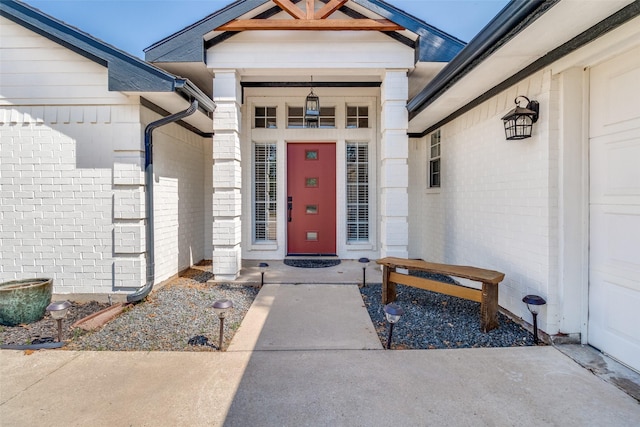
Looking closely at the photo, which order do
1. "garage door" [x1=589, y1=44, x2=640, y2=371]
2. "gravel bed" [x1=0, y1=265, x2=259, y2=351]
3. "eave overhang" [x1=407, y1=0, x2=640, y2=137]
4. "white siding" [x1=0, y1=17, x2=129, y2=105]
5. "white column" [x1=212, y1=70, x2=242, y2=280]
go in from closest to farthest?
"eave overhang" [x1=407, y1=0, x2=640, y2=137] < "garage door" [x1=589, y1=44, x2=640, y2=371] < "gravel bed" [x1=0, y1=265, x2=259, y2=351] < "white siding" [x1=0, y1=17, x2=129, y2=105] < "white column" [x1=212, y1=70, x2=242, y2=280]

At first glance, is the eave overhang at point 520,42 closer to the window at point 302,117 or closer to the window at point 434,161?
the window at point 434,161

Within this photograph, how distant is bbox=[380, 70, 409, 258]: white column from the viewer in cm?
453

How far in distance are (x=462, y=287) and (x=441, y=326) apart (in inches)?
18.3

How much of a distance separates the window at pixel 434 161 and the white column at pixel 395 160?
3.75 feet

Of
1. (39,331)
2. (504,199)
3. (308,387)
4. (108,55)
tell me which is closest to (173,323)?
(39,331)

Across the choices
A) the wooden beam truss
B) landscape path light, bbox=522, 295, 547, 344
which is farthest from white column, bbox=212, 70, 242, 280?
landscape path light, bbox=522, 295, 547, 344

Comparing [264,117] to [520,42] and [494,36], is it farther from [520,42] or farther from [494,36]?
[520,42]

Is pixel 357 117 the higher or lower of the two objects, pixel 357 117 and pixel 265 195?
the higher

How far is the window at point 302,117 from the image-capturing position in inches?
233

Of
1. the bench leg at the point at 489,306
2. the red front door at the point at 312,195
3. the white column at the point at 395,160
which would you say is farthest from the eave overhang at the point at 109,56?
the bench leg at the point at 489,306

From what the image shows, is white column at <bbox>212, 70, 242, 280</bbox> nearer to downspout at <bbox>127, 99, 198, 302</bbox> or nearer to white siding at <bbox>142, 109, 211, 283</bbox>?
downspout at <bbox>127, 99, 198, 302</bbox>

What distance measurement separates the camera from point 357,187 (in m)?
5.91

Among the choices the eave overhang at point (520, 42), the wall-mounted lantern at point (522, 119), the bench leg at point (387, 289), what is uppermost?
the eave overhang at point (520, 42)

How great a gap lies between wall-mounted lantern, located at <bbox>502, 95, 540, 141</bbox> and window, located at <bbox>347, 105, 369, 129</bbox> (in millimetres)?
3169
